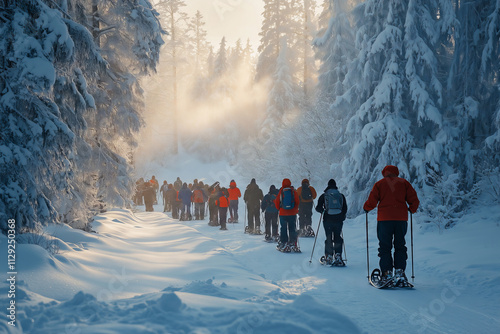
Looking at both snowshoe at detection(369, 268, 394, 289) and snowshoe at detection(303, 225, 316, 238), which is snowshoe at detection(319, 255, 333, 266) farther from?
snowshoe at detection(303, 225, 316, 238)

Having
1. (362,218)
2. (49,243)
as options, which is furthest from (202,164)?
(49,243)

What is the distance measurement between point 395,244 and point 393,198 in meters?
0.90

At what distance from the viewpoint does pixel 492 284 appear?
5.93 metres

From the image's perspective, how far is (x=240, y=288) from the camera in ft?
16.9

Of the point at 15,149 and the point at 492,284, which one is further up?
the point at 15,149

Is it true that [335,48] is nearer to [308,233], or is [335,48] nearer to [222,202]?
[222,202]

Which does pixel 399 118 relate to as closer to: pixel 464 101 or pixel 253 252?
pixel 464 101

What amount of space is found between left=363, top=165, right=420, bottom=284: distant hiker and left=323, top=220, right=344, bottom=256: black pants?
1.79 m

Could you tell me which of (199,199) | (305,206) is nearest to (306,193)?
(305,206)

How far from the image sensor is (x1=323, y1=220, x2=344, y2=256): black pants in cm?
815

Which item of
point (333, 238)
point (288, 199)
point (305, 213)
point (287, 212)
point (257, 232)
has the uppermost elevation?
point (288, 199)

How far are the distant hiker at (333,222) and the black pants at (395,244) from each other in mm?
1812

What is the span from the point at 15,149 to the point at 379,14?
14.3 metres

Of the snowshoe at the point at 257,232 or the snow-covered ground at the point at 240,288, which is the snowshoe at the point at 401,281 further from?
the snowshoe at the point at 257,232
